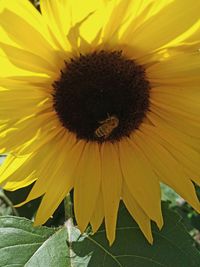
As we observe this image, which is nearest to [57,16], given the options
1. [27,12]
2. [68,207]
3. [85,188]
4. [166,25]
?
→ [27,12]

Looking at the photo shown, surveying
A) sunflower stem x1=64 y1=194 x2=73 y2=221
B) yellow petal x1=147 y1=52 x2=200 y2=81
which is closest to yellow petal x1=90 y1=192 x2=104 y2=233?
sunflower stem x1=64 y1=194 x2=73 y2=221

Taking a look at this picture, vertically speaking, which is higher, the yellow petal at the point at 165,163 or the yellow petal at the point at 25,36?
the yellow petal at the point at 25,36

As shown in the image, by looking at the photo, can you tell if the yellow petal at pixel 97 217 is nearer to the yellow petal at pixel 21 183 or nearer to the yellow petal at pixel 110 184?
the yellow petal at pixel 110 184

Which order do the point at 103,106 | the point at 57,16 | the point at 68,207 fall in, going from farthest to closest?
the point at 68,207
the point at 103,106
the point at 57,16

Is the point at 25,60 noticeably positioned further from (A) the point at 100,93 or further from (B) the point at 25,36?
(A) the point at 100,93

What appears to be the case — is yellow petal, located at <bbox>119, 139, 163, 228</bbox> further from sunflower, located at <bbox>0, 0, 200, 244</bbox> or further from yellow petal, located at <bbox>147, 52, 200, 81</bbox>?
yellow petal, located at <bbox>147, 52, 200, 81</bbox>

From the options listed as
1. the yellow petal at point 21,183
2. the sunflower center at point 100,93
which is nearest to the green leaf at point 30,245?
the yellow petal at point 21,183
